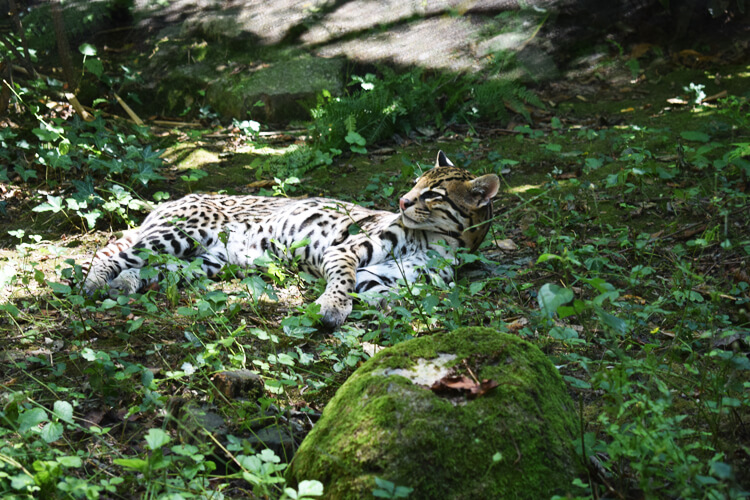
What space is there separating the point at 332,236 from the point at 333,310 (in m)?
1.66

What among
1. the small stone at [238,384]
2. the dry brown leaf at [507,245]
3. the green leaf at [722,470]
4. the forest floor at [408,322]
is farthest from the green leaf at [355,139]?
the green leaf at [722,470]

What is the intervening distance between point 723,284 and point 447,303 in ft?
7.74

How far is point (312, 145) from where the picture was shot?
Answer: 9.41m

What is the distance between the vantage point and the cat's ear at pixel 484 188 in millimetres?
5961

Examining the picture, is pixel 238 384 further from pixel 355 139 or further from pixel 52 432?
pixel 355 139

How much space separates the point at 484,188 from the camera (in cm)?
604

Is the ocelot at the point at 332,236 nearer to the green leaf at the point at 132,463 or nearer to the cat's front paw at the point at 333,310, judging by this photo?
the cat's front paw at the point at 333,310

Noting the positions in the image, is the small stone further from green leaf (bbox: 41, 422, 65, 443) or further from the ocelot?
the ocelot

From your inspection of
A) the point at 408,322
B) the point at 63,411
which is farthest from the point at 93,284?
the point at 408,322

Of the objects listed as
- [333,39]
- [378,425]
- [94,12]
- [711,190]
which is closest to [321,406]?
[378,425]

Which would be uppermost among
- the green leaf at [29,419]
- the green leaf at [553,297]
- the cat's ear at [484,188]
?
the green leaf at [553,297]

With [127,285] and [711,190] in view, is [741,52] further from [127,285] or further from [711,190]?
[127,285]

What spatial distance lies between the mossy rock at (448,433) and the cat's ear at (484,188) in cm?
300

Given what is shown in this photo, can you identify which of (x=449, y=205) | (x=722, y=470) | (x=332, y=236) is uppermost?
(x=722, y=470)
